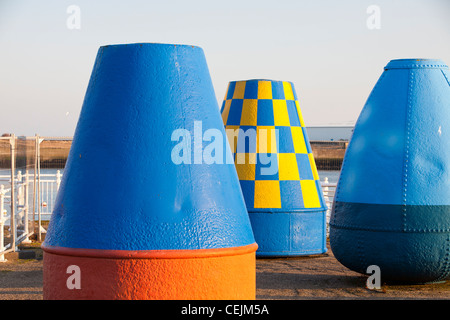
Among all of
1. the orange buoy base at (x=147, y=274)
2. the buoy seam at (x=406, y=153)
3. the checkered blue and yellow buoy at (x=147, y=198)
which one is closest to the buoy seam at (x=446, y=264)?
the buoy seam at (x=406, y=153)

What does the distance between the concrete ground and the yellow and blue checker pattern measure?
0.86 metres

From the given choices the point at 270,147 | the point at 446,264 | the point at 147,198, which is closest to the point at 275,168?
the point at 270,147

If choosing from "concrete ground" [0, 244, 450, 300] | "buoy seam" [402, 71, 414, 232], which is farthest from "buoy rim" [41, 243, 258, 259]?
"buoy seam" [402, 71, 414, 232]

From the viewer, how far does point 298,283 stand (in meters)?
8.19

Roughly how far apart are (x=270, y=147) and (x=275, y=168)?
0.32 metres

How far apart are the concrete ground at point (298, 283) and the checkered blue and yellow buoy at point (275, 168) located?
1.03ft

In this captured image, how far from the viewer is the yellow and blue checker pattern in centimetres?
984

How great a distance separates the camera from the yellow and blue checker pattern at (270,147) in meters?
9.84

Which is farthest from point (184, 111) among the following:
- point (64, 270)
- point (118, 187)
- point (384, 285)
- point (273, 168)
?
point (273, 168)

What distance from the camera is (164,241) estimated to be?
4.20 metres

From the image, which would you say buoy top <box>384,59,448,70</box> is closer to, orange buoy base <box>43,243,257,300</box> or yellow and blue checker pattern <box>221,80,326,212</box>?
yellow and blue checker pattern <box>221,80,326,212</box>
